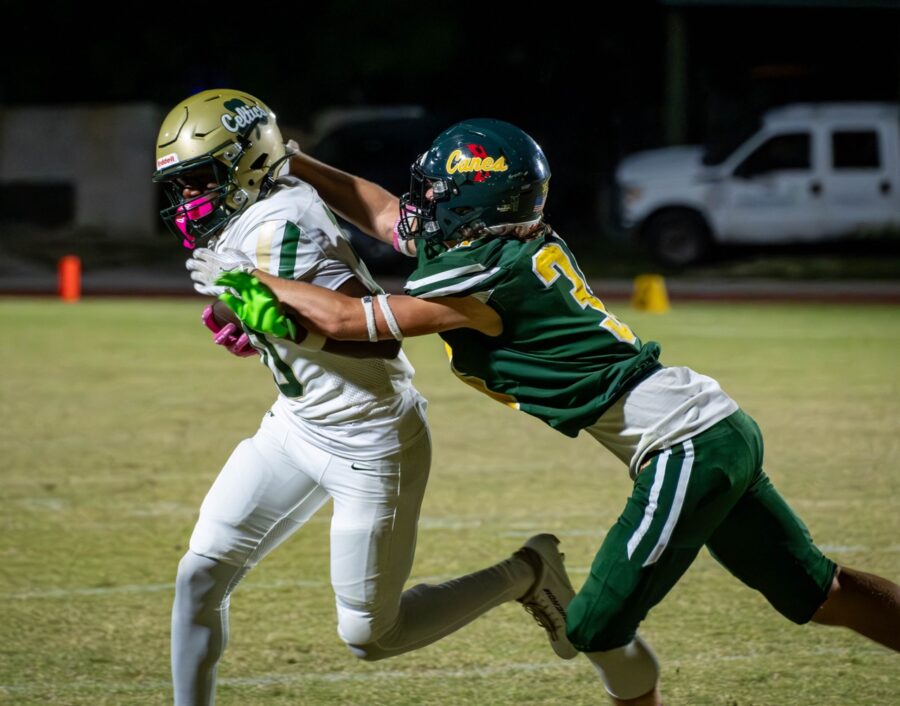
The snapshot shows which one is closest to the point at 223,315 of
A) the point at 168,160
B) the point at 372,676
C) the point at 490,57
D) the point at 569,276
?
the point at 168,160

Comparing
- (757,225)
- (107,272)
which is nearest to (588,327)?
(757,225)

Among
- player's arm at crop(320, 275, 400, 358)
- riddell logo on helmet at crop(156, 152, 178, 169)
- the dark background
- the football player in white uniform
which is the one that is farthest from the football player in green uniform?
the dark background

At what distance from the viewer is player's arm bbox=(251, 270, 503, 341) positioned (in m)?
3.75

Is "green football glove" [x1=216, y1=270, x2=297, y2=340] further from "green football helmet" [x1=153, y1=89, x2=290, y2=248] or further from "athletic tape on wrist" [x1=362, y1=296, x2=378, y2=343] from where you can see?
"green football helmet" [x1=153, y1=89, x2=290, y2=248]

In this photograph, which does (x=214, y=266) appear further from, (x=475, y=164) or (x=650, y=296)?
(x=650, y=296)

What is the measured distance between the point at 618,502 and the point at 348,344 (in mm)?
3612

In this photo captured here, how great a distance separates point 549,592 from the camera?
443 cm

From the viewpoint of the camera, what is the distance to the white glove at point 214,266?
3.81m

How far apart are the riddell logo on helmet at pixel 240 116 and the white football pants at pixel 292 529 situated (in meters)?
0.85

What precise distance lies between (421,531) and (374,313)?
3.09 m

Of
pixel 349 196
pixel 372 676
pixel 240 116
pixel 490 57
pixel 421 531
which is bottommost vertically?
pixel 490 57

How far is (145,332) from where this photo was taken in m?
14.1

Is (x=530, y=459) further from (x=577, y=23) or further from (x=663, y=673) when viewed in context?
(x=577, y=23)

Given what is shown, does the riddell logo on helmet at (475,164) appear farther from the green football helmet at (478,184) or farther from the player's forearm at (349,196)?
the player's forearm at (349,196)
